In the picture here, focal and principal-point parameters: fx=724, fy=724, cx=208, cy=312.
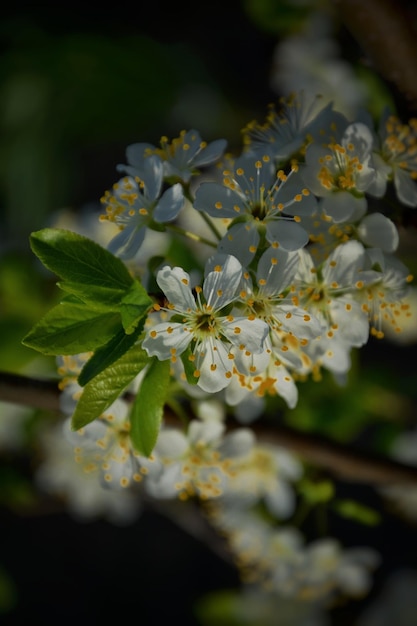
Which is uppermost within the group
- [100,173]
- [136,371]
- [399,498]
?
[136,371]

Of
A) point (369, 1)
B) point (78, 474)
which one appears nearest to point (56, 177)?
point (78, 474)

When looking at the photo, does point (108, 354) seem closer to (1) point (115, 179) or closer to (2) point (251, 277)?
(2) point (251, 277)

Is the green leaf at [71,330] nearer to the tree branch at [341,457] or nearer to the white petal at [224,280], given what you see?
the white petal at [224,280]

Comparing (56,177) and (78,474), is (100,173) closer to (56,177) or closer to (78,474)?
(56,177)

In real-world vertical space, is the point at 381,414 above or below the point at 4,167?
above

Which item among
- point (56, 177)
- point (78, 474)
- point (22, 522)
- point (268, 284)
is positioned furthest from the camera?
point (22, 522)

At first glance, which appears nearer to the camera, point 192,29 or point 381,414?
point 381,414

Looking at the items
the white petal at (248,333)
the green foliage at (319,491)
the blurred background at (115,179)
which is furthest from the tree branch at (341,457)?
the white petal at (248,333)
